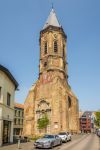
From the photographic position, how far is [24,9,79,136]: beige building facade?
59719 mm

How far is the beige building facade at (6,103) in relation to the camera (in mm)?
23689

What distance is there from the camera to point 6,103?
25.8 meters

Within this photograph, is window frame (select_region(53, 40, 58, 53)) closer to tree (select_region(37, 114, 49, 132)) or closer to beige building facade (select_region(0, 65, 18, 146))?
tree (select_region(37, 114, 49, 132))

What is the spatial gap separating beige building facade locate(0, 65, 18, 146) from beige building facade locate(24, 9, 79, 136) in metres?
31.6

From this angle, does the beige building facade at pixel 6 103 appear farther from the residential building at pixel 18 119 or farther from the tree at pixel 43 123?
the residential building at pixel 18 119

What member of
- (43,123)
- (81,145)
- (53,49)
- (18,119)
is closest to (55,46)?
(53,49)

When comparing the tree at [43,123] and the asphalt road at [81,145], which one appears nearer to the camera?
the asphalt road at [81,145]

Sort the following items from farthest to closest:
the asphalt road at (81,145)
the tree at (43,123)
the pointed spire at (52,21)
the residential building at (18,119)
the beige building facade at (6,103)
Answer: the residential building at (18,119)
the pointed spire at (52,21)
the tree at (43,123)
the beige building facade at (6,103)
the asphalt road at (81,145)

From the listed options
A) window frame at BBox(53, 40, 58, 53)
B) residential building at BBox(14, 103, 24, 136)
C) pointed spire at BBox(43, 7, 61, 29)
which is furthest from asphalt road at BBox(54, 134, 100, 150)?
pointed spire at BBox(43, 7, 61, 29)

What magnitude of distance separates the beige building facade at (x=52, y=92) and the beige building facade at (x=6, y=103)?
31.6m

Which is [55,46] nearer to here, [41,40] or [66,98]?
[41,40]

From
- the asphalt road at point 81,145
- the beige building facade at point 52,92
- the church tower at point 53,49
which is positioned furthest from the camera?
the church tower at point 53,49

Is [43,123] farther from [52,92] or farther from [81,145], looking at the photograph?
[81,145]

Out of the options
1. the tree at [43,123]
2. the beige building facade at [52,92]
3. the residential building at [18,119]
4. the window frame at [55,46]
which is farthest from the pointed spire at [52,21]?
the tree at [43,123]
